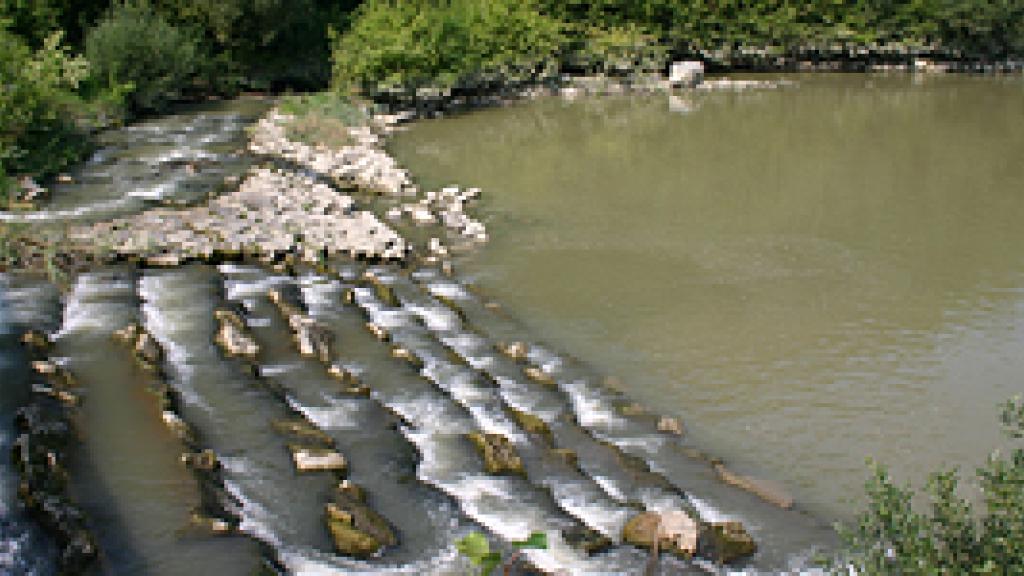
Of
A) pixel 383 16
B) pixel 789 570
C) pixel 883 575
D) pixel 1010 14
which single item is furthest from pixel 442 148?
pixel 1010 14

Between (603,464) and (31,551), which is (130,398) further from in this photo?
(603,464)

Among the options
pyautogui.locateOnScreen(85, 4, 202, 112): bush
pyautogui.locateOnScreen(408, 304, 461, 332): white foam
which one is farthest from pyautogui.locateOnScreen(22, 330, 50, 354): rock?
pyautogui.locateOnScreen(85, 4, 202, 112): bush

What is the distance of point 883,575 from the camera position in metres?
5.74

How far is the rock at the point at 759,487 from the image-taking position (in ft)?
31.3

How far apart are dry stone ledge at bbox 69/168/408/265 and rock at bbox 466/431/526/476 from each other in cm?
679

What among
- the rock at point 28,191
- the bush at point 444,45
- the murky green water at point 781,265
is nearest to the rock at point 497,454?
the murky green water at point 781,265

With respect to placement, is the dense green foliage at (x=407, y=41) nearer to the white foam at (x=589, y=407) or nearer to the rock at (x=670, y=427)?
the white foam at (x=589, y=407)

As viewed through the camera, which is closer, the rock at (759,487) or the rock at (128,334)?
the rock at (759,487)

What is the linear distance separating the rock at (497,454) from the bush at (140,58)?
800 inches

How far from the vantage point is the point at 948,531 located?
5.95 metres

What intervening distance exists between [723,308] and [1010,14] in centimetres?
2809

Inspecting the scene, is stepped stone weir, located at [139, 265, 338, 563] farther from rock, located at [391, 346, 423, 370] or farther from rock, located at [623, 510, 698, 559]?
rock, located at [623, 510, 698, 559]

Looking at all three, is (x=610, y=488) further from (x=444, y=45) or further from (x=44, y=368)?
(x=444, y=45)

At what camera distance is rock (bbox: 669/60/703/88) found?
3462cm
